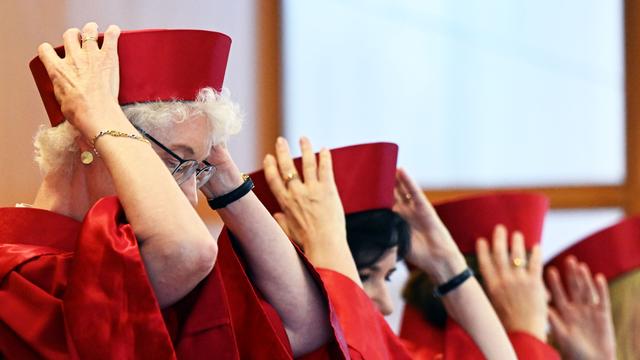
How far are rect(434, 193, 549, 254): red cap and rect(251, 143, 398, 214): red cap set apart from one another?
18.1 inches

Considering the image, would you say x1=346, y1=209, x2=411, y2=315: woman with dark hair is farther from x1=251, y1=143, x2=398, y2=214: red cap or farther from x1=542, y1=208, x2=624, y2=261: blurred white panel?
x1=542, y1=208, x2=624, y2=261: blurred white panel

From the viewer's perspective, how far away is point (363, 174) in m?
2.62

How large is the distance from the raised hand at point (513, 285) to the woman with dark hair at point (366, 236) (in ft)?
0.53

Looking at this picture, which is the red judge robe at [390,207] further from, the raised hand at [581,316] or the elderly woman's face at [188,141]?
the elderly woman's face at [188,141]

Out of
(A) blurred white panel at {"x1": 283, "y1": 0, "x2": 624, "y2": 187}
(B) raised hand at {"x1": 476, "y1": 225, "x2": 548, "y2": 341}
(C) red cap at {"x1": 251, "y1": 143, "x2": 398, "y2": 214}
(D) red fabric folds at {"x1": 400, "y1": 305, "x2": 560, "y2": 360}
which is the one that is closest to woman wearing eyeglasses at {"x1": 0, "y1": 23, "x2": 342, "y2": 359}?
(C) red cap at {"x1": 251, "y1": 143, "x2": 398, "y2": 214}

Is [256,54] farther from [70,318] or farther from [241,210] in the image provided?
[70,318]

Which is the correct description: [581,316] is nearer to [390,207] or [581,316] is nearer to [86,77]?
[390,207]

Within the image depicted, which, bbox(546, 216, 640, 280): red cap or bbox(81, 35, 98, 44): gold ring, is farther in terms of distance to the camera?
bbox(546, 216, 640, 280): red cap

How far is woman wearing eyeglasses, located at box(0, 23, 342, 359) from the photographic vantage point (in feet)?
5.66

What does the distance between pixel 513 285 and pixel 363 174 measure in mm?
634

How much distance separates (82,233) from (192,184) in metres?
0.31

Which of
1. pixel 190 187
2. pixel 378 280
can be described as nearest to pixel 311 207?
pixel 378 280

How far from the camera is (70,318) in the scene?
1.71 meters

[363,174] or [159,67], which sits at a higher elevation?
[159,67]
